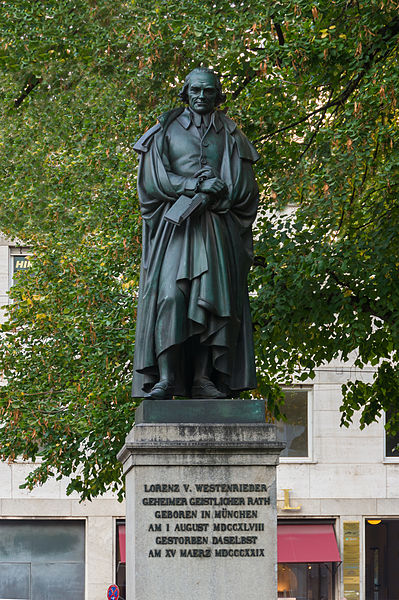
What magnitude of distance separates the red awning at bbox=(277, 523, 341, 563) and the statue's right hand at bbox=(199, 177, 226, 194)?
70.1 feet

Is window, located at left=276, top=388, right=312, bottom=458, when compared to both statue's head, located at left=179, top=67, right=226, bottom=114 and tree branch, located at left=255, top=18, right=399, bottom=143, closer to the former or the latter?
tree branch, located at left=255, top=18, right=399, bottom=143

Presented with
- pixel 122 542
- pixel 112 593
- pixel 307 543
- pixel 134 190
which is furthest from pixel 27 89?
pixel 307 543

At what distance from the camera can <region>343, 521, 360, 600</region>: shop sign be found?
2997cm

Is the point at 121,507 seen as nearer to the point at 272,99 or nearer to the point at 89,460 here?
the point at 89,460

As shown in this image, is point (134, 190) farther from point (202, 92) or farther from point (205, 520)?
point (205, 520)

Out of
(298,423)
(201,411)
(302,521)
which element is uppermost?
(298,423)

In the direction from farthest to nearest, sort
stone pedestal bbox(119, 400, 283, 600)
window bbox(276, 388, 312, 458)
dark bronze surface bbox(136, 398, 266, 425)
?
window bbox(276, 388, 312, 458), dark bronze surface bbox(136, 398, 266, 425), stone pedestal bbox(119, 400, 283, 600)

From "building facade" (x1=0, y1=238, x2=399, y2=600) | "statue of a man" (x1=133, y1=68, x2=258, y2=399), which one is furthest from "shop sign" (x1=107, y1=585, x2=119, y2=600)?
"statue of a man" (x1=133, y1=68, x2=258, y2=399)

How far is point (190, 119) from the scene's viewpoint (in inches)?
394

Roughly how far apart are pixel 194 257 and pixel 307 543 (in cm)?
2176

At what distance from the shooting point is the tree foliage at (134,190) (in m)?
16.1

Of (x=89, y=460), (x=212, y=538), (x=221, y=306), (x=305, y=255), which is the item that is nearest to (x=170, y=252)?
(x=221, y=306)

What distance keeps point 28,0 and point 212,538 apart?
1472cm

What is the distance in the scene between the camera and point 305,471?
30469 mm
